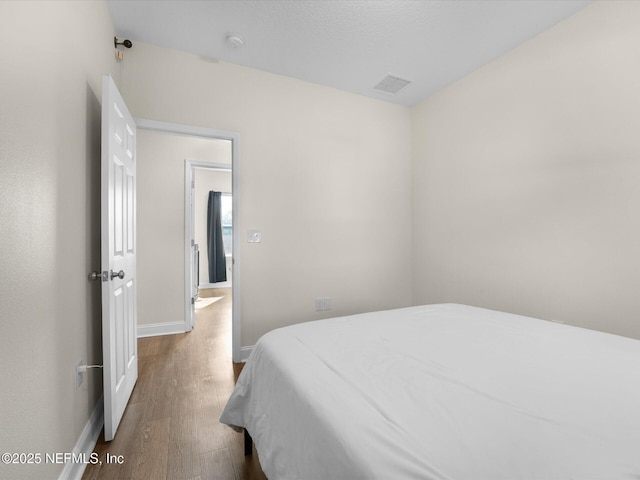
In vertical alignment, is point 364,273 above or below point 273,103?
below

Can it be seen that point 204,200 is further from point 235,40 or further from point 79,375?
point 79,375

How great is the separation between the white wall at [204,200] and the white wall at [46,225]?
484cm

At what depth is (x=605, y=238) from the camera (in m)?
1.93

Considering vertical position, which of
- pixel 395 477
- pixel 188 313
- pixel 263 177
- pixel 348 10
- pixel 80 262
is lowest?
pixel 188 313

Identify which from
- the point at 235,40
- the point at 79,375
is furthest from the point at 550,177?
the point at 79,375

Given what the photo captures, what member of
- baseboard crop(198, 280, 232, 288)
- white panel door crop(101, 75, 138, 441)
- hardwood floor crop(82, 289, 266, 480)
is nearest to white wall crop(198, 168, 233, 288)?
A: baseboard crop(198, 280, 232, 288)

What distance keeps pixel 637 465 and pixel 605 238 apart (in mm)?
1852

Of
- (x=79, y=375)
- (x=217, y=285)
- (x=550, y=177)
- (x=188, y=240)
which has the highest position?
(x=550, y=177)

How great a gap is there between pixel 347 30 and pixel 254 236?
1.81m

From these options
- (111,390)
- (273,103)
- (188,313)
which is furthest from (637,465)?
(188,313)

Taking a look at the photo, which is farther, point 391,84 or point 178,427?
point 391,84

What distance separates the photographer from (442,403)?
817 mm

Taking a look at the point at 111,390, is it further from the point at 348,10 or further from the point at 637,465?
the point at 348,10

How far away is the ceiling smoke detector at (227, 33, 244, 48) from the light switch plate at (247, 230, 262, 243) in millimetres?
1518
